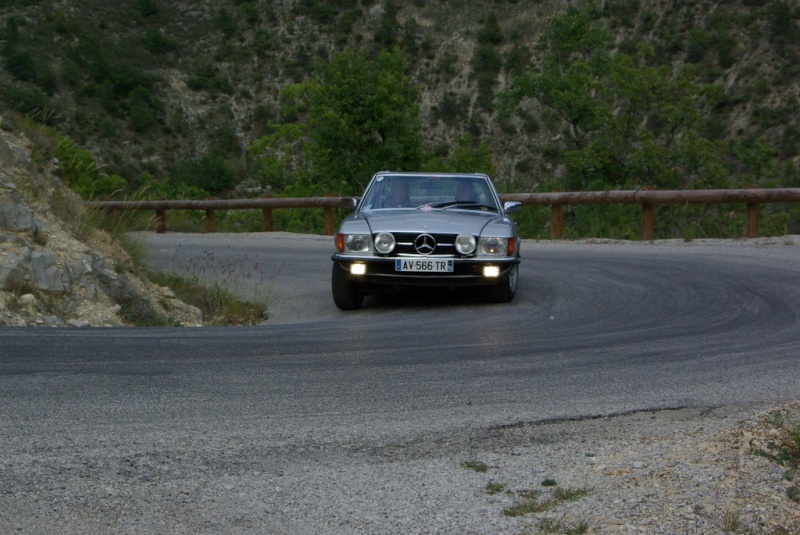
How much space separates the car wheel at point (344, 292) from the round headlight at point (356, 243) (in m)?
0.29

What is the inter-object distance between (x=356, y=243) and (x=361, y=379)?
370cm

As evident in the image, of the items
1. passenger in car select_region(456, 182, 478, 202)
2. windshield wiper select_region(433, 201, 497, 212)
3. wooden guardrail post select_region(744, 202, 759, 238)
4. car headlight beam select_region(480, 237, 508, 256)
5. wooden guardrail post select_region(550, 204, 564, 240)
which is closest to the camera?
car headlight beam select_region(480, 237, 508, 256)

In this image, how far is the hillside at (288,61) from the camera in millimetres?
50344

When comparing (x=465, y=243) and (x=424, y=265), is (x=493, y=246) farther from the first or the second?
(x=424, y=265)

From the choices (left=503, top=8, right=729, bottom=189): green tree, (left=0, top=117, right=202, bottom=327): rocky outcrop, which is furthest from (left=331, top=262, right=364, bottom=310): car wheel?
(left=503, top=8, right=729, bottom=189): green tree

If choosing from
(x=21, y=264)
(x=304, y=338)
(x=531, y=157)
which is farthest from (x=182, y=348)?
(x=531, y=157)

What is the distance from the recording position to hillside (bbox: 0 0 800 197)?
50344 mm

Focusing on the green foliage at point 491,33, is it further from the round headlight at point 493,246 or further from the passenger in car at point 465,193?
the round headlight at point 493,246

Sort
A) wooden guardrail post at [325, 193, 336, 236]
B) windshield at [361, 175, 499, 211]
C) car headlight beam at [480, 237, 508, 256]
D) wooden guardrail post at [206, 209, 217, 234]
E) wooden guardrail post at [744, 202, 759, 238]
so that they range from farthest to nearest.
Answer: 1. wooden guardrail post at [206, 209, 217, 234]
2. wooden guardrail post at [325, 193, 336, 236]
3. wooden guardrail post at [744, 202, 759, 238]
4. windshield at [361, 175, 499, 211]
5. car headlight beam at [480, 237, 508, 256]

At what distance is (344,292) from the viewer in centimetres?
1015

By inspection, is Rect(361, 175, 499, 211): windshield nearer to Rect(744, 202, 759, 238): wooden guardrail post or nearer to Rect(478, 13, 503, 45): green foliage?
Rect(744, 202, 759, 238): wooden guardrail post

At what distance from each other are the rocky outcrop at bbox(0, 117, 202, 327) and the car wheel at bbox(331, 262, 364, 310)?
1915 mm

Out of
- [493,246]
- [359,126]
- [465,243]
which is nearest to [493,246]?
[493,246]

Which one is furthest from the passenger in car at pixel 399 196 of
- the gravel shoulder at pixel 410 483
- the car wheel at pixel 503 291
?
the gravel shoulder at pixel 410 483
